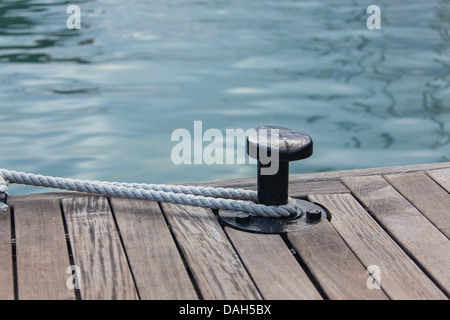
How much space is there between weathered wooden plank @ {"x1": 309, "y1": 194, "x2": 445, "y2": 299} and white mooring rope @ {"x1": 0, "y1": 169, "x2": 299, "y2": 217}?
170 millimetres

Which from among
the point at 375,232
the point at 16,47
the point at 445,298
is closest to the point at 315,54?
the point at 16,47

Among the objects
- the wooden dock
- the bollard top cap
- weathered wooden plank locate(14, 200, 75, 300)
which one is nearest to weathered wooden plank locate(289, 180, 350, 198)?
the wooden dock

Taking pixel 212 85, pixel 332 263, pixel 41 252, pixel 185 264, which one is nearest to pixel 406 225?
pixel 332 263

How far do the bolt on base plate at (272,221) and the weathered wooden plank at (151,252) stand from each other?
215mm

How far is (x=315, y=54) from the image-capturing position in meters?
6.18

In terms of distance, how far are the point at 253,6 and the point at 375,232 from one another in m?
6.43

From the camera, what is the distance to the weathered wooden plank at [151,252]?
5.64 feet

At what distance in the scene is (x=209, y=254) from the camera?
1912mm

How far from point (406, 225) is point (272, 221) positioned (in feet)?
Answer: 1.38

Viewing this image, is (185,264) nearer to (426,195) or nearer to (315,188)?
(315,188)

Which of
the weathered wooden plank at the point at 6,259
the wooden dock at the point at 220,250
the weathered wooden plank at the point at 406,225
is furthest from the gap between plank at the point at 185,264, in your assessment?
the weathered wooden plank at the point at 406,225

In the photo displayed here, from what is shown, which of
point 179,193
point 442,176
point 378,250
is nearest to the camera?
point 378,250

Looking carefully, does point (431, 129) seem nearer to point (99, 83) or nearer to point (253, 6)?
point (99, 83)

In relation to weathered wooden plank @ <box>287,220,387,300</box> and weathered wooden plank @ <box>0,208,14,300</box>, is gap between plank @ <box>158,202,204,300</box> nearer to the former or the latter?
weathered wooden plank @ <box>287,220,387,300</box>
